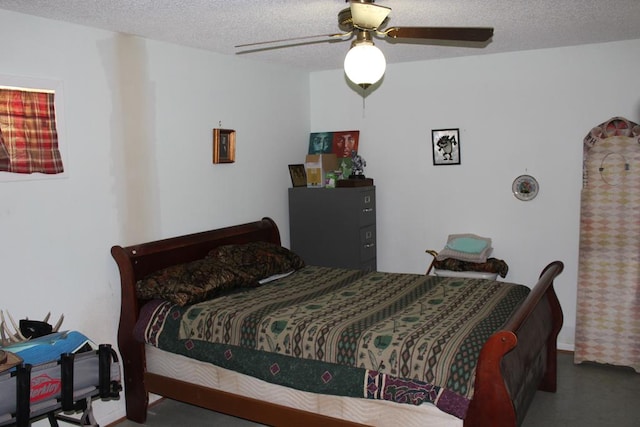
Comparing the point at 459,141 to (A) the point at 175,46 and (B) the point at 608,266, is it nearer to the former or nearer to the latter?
(B) the point at 608,266

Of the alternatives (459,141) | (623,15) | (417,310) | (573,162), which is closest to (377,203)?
(459,141)

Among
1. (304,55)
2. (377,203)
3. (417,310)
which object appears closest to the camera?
(417,310)

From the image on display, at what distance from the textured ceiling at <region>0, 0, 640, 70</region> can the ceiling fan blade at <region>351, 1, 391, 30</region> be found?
35 cm

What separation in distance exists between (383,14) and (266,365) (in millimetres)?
1850

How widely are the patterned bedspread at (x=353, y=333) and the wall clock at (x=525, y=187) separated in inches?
44.9

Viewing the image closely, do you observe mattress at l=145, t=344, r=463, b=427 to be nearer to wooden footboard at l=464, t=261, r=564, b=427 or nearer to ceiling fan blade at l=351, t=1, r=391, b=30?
wooden footboard at l=464, t=261, r=564, b=427

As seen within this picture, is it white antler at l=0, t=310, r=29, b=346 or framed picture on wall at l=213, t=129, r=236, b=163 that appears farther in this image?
framed picture on wall at l=213, t=129, r=236, b=163

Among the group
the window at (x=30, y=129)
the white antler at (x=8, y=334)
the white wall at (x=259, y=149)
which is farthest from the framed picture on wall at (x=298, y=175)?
the white antler at (x=8, y=334)

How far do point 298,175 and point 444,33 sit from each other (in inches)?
104

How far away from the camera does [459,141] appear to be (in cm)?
478

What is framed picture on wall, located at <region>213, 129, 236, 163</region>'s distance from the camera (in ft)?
13.8

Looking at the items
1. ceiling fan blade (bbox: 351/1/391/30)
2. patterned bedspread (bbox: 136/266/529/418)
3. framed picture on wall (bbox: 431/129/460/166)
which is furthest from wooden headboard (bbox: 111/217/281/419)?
framed picture on wall (bbox: 431/129/460/166)

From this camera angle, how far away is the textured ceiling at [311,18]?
2896mm

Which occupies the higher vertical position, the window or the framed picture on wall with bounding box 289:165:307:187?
the window
